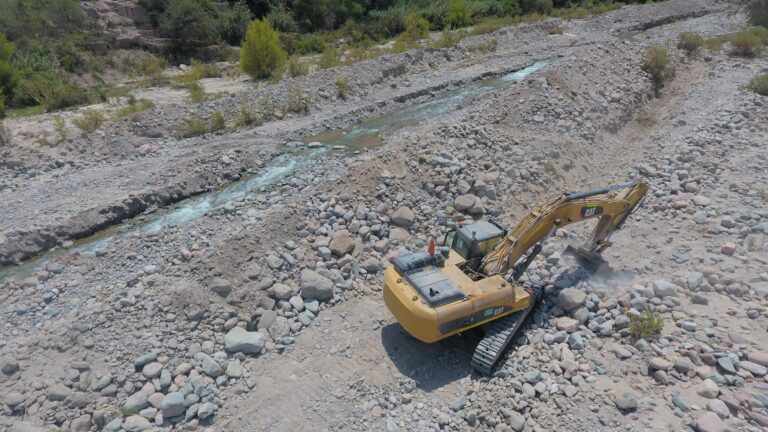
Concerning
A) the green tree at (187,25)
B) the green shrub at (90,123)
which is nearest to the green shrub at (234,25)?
the green tree at (187,25)

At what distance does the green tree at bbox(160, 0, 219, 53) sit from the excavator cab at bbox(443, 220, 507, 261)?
27.1 meters

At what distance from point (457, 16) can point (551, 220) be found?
3243 cm

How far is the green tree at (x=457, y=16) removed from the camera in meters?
36.2

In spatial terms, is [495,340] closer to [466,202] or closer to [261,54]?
[466,202]

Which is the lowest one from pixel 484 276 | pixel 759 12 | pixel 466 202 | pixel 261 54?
pixel 466 202

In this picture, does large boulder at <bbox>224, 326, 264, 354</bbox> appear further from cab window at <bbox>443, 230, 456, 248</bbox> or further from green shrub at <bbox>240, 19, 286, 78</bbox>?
green shrub at <bbox>240, 19, 286, 78</bbox>

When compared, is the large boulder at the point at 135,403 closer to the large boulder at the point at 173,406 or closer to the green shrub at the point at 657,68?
the large boulder at the point at 173,406

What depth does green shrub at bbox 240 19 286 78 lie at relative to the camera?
73.7ft

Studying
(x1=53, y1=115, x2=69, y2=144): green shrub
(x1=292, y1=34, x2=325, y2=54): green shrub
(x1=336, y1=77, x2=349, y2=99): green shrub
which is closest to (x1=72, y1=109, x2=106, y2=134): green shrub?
(x1=53, y1=115, x2=69, y2=144): green shrub

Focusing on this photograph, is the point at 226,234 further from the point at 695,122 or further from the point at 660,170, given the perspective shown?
the point at 695,122

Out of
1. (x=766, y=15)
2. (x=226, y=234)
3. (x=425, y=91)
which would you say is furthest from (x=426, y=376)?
(x=766, y=15)

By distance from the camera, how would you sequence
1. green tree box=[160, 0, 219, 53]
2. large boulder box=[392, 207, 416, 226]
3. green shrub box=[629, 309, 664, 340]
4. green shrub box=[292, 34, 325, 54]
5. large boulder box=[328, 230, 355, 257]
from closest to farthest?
green shrub box=[629, 309, 664, 340]
large boulder box=[328, 230, 355, 257]
large boulder box=[392, 207, 416, 226]
green tree box=[160, 0, 219, 53]
green shrub box=[292, 34, 325, 54]

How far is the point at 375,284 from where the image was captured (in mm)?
9188

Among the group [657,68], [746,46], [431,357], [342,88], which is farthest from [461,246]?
[746,46]
